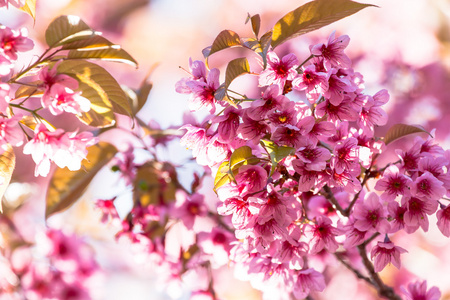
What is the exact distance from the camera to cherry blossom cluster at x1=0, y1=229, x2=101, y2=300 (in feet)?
6.03

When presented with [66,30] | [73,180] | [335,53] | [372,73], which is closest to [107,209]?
[73,180]

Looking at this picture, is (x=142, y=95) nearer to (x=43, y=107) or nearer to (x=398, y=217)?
(x=43, y=107)

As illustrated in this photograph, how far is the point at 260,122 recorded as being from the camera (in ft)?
2.77

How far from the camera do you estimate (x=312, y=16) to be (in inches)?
A: 36.1

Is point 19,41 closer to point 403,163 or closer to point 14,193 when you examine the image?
point 403,163

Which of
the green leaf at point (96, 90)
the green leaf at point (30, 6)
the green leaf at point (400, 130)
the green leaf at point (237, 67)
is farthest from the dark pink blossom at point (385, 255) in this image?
the green leaf at point (30, 6)

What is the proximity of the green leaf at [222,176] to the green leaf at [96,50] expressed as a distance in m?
0.31

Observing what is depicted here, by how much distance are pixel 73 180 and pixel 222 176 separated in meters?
0.61

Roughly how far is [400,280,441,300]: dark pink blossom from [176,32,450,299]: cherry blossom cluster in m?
0.20

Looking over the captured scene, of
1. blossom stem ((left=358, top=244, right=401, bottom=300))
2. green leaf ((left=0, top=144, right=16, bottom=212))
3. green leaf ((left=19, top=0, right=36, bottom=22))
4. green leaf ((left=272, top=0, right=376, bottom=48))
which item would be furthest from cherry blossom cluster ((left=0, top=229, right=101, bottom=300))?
green leaf ((left=272, top=0, right=376, bottom=48))

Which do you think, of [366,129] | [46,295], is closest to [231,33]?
[366,129]

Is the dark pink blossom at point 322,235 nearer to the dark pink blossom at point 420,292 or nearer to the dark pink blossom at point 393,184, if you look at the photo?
the dark pink blossom at point 393,184

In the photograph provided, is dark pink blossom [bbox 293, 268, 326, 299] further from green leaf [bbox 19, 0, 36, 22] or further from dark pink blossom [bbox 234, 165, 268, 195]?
green leaf [bbox 19, 0, 36, 22]

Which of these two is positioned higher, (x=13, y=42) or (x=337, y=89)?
(x=13, y=42)
